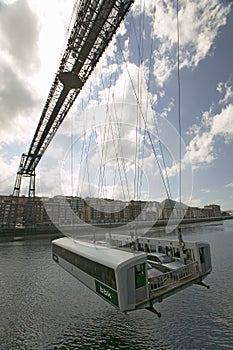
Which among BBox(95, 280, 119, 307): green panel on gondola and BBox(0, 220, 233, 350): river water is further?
BBox(0, 220, 233, 350): river water

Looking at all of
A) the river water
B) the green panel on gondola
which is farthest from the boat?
the river water

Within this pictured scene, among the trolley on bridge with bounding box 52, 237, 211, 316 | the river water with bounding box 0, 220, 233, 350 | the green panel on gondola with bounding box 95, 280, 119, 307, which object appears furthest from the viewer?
the river water with bounding box 0, 220, 233, 350

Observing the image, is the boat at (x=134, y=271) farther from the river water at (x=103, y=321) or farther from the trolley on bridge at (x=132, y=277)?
the river water at (x=103, y=321)

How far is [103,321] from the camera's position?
26.6 ft

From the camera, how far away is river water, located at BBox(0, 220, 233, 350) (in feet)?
22.4

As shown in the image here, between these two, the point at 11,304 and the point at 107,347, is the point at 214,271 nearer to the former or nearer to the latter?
the point at 107,347

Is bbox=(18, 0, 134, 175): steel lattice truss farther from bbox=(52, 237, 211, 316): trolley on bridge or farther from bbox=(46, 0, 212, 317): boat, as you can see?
bbox=(52, 237, 211, 316): trolley on bridge

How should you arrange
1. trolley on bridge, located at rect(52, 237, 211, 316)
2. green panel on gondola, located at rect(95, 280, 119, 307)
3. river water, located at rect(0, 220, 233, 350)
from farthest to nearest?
1. river water, located at rect(0, 220, 233, 350)
2. green panel on gondola, located at rect(95, 280, 119, 307)
3. trolley on bridge, located at rect(52, 237, 211, 316)

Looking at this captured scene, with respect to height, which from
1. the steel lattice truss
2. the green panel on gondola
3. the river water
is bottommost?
the river water

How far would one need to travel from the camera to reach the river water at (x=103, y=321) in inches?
269

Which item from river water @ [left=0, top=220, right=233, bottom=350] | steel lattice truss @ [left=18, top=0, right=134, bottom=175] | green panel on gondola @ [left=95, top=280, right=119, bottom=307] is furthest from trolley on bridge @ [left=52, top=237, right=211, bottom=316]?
steel lattice truss @ [left=18, top=0, right=134, bottom=175]

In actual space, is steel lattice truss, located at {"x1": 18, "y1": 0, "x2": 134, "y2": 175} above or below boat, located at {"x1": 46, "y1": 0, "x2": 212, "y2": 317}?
above

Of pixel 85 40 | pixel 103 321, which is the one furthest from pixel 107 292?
pixel 85 40

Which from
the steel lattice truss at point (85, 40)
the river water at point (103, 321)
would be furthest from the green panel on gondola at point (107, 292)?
the steel lattice truss at point (85, 40)
